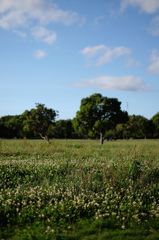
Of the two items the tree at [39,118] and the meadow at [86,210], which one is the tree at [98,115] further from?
the meadow at [86,210]

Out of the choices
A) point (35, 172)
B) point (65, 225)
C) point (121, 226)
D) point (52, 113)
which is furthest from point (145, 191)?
point (52, 113)

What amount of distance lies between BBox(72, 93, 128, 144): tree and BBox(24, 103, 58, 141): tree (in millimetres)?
5556

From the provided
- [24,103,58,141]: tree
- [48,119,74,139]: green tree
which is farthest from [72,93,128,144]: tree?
[48,119,74,139]: green tree

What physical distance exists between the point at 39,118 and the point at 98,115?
11394 mm

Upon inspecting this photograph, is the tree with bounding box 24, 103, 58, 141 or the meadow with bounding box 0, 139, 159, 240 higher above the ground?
the tree with bounding box 24, 103, 58, 141

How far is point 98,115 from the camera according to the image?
4306cm

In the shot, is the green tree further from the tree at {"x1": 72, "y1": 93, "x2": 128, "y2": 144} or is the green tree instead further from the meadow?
the meadow

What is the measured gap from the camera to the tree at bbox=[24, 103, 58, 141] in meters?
38.4

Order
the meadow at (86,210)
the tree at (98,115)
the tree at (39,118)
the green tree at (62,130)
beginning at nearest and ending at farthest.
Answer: the meadow at (86,210), the tree at (39,118), the tree at (98,115), the green tree at (62,130)

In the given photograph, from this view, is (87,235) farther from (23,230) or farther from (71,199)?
(71,199)

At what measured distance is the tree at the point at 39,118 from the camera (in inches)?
1513

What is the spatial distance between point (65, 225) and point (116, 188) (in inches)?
103

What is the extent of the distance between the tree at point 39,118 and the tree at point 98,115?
556 centimetres

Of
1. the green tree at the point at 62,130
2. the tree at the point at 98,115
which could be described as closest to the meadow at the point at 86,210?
the tree at the point at 98,115
